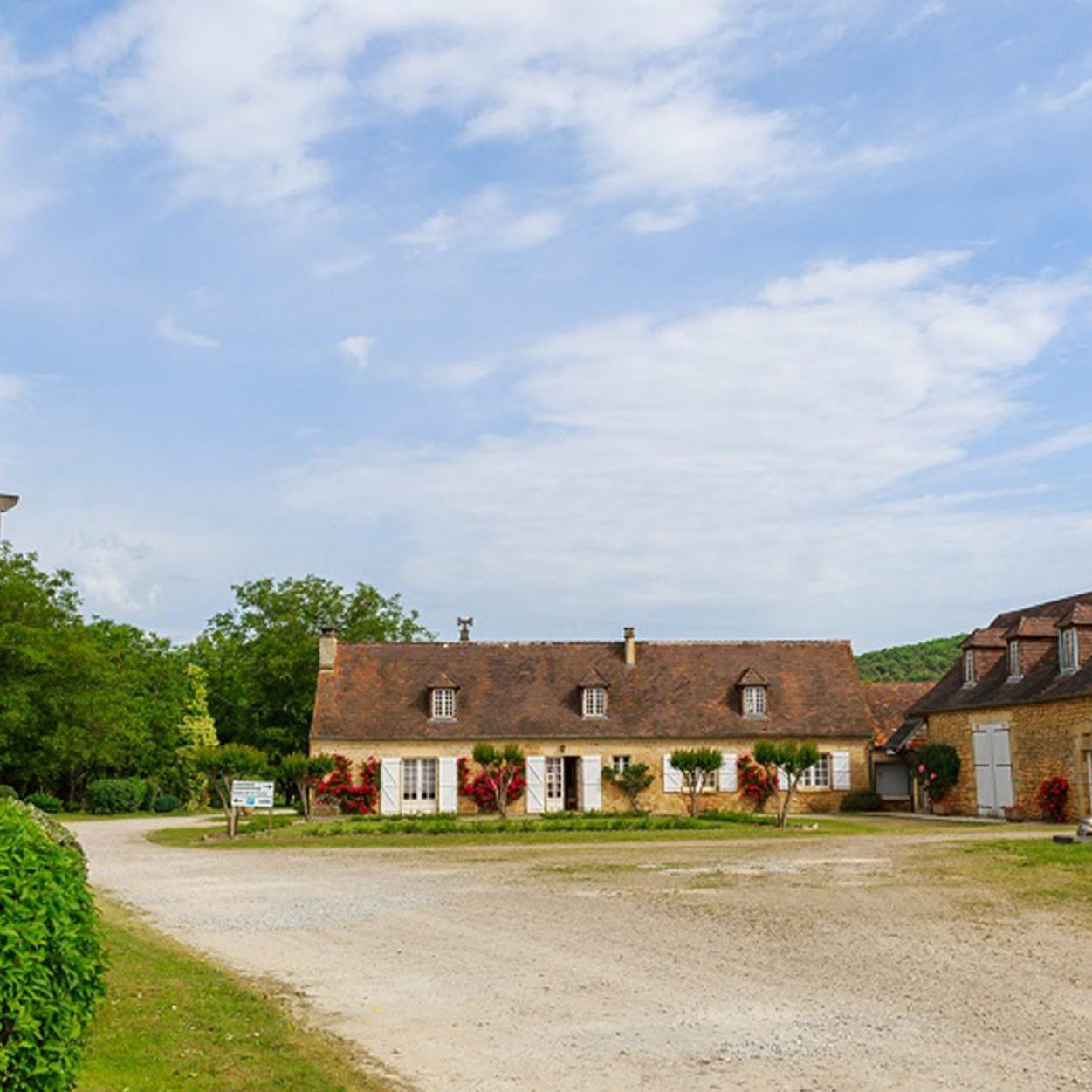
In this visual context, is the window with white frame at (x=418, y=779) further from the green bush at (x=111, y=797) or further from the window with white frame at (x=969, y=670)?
the green bush at (x=111, y=797)

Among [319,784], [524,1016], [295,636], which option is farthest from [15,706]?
[524,1016]

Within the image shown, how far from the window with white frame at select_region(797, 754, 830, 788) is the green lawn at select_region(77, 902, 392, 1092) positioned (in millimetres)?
27935

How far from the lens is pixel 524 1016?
26.6ft

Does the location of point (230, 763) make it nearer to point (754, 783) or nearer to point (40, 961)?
point (754, 783)

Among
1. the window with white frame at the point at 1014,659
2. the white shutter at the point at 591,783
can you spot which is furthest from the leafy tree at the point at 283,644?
the window with white frame at the point at 1014,659

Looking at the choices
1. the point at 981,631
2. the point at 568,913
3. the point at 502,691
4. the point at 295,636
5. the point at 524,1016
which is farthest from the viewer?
the point at 295,636

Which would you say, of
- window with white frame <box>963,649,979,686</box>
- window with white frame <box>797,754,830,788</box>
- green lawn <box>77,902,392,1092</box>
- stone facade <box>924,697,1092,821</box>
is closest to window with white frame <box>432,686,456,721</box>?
window with white frame <box>797,754,830,788</box>

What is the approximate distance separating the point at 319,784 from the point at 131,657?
22079 mm

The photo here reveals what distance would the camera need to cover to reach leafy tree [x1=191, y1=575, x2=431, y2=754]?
45.0 meters

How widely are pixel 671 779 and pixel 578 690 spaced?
3670 mm

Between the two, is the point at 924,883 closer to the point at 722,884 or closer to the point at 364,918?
the point at 722,884

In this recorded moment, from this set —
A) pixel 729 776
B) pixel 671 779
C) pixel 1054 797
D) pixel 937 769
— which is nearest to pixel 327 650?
pixel 671 779

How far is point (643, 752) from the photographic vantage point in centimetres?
3581

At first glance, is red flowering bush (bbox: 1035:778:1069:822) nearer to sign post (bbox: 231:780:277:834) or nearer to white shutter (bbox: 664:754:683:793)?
white shutter (bbox: 664:754:683:793)
